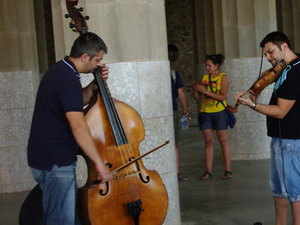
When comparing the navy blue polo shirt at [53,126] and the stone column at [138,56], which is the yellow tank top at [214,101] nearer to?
the stone column at [138,56]

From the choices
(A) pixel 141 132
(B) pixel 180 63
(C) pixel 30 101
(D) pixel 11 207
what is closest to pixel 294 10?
(B) pixel 180 63

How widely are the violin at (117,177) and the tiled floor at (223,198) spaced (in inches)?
69.3

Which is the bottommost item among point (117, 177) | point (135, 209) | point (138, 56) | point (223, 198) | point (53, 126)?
point (223, 198)

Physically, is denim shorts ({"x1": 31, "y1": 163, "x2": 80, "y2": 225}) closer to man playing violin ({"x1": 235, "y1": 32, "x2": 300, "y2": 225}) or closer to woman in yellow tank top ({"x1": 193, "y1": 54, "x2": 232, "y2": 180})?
man playing violin ({"x1": 235, "y1": 32, "x2": 300, "y2": 225})

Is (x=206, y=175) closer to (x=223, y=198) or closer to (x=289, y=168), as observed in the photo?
(x=223, y=198)

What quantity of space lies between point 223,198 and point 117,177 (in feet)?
9.38

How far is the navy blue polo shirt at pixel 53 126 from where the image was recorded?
316cm

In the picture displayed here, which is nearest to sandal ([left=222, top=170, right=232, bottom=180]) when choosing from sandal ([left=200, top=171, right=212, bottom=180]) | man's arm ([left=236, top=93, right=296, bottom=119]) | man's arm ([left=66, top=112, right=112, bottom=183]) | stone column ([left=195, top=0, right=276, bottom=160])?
sandal ([left=200, top=171, right=212, bottom=180])

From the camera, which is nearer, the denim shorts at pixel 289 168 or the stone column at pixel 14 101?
the denim shorts at pixel 289 168

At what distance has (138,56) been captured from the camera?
174 inches

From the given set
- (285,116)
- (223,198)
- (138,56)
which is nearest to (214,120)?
(223,198)

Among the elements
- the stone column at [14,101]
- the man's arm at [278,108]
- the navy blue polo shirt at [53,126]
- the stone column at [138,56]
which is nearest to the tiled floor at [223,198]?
the stone column at [14,101]

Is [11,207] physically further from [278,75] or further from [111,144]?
[278,75]

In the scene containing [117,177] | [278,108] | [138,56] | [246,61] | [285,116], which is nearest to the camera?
[117,177]
